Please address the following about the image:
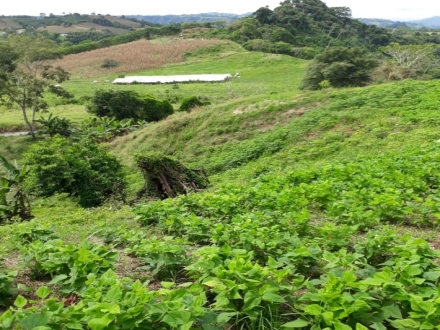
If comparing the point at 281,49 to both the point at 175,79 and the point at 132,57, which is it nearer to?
the point at 175,79

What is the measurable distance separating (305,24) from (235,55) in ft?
114

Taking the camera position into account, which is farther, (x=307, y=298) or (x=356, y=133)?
(x=356, y=133)

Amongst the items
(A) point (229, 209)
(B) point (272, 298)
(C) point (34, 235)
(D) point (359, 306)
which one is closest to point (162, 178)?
(A) point (229, 209)

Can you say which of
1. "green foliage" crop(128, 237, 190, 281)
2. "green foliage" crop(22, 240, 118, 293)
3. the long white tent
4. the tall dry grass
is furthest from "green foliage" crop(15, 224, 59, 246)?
the tall dry grass

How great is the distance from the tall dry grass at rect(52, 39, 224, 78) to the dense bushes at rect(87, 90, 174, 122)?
34274mm

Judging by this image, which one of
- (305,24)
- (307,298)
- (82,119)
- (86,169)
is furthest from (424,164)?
(305,24)

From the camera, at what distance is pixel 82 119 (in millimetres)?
32656

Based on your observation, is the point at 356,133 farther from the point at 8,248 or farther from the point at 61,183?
the point at 8,248

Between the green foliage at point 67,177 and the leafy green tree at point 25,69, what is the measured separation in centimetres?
1785

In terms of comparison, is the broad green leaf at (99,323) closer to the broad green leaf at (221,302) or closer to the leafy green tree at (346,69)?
the broad green leaf at (221,302)

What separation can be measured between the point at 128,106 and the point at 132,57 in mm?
44513

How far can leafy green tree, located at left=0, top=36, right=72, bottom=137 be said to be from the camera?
28062 millimetres

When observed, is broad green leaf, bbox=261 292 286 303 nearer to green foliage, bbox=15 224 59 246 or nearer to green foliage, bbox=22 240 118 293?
green foliage, bbox=22 240 118 293

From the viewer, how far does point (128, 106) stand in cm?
3064
